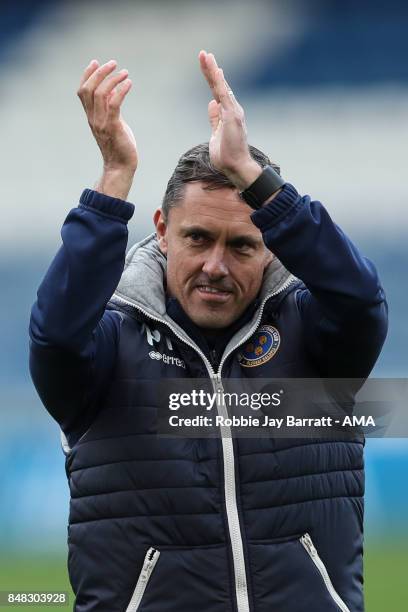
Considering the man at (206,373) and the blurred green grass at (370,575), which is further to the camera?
the blurred green grass at (370,575)

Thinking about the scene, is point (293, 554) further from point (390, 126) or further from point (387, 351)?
point (390, 126)

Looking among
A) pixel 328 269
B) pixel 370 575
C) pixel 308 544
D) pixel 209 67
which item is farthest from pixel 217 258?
pixel 370 575

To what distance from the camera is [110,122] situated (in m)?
1.80

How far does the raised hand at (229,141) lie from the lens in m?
1.80

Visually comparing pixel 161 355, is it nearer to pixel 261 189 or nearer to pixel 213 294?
pixel 213 294

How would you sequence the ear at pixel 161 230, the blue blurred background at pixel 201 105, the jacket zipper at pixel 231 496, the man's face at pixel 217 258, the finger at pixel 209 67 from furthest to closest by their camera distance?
1. the blue blurred background at pixel 201 105
2. the ear at pixel 161 230
3. the man's face at pixel 217 258
4. the finger at pixel 209 67
5. the jacket zipper at pixel 231 496

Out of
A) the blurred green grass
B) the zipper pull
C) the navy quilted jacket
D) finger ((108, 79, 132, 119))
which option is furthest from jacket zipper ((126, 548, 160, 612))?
the blurred green grass

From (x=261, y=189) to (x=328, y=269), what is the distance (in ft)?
0.59

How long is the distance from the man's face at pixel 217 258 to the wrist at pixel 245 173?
129 millimetres

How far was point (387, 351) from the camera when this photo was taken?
564 cm

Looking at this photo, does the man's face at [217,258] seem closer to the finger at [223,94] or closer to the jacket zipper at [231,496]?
the jacket zipper at [231,496]

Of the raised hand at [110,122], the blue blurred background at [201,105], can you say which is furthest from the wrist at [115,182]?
the blue blurred background at [201,105]

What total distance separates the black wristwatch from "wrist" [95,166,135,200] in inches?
8.2

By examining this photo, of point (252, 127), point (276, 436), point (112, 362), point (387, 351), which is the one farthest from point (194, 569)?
point (252, 127)
